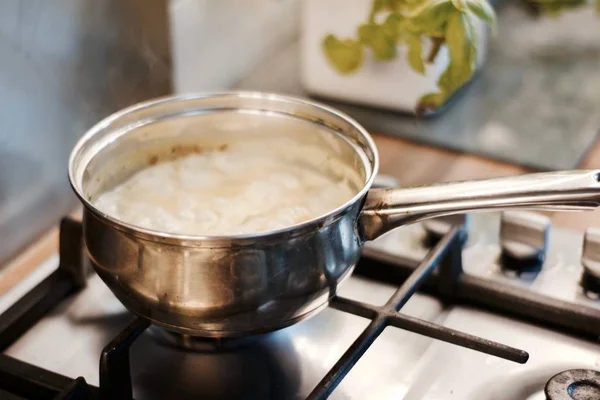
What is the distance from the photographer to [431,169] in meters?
0.84

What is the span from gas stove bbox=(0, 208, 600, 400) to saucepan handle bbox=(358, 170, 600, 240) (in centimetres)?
8

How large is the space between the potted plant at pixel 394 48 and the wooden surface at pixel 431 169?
2.1 inches

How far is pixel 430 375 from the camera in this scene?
56 cm

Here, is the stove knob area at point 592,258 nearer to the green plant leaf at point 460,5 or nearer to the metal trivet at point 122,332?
the metal trivet at point 122,332

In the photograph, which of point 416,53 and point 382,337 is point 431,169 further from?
point 382,337

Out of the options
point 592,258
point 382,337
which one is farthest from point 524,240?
point 382,337

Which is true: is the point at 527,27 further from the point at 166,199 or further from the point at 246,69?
the point at 166,199

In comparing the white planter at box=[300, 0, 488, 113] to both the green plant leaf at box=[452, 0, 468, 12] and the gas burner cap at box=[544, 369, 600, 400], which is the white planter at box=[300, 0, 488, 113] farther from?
the gas burner cap at box=[544, 369, 600, 400]

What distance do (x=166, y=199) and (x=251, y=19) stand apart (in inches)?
18.3

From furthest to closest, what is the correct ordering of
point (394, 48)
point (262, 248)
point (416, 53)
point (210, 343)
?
1. point (394, 48)
2. point (416, 53)
3. point (210, 343)
4. point (262, 248)

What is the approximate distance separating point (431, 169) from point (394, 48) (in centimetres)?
14

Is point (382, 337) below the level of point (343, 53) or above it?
below

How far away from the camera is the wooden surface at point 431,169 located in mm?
752

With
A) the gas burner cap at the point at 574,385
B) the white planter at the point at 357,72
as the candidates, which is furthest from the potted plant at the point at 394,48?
the gas burner cap at the point at 574,385
